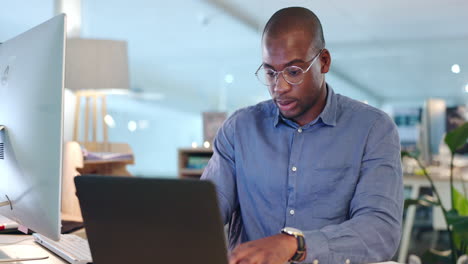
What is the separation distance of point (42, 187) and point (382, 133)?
830mm

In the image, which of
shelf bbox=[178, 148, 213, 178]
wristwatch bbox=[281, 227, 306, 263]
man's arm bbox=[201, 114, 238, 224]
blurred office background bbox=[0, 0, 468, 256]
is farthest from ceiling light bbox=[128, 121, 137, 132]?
wristwatch bbox=[281, 227, 306, 263]

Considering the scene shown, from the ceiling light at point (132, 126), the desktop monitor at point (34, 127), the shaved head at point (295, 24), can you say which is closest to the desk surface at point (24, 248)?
the desktop monitor at point (34, 127)

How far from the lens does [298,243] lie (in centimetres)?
93

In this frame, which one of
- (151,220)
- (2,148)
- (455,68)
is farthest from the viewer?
(455,68)

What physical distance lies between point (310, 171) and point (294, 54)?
1.01 feet

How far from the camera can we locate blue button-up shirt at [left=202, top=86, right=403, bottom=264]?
1.24 metres

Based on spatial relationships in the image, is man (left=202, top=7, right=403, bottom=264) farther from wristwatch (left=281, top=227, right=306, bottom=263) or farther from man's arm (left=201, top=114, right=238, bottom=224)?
wristwatch (left=281, top=227, right=306, bottom=263)

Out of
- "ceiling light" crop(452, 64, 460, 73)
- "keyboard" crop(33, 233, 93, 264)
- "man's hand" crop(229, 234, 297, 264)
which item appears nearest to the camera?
"man's hand" crop(229, 234, 297, 264)

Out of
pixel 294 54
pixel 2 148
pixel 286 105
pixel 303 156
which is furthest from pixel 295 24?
pixel 2 148

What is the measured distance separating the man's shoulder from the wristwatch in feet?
1.74

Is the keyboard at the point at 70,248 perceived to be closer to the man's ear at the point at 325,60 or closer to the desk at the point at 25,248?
the desk at the point at 25,248

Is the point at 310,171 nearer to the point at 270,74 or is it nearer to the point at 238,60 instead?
the point at 270,74

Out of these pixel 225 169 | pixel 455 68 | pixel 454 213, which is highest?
pixel 455 68

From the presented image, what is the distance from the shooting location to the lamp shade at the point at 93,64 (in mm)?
2754
